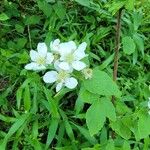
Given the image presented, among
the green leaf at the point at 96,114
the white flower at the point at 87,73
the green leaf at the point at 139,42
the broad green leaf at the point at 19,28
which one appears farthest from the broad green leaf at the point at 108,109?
the broad green leaf at the point at 19,28

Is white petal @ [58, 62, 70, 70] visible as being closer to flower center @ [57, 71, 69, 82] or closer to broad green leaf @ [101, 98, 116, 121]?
flower center @ [57, 71, 69, 82]

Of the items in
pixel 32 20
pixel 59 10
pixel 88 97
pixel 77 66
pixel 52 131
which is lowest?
pixel 52 131

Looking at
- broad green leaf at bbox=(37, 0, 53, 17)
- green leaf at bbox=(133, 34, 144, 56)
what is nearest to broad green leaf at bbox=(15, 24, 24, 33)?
broad green leaf at bbox=(37, 0, 53, 17)

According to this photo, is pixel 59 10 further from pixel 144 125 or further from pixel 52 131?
pixel 144 125

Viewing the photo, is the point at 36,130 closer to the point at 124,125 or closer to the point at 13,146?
the point at 13,146

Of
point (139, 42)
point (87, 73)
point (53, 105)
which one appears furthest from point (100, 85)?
point (139, 42)

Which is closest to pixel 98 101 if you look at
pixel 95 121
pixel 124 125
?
pixel 95 121

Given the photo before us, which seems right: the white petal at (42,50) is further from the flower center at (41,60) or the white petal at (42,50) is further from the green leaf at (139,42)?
the green leaf at (139,42)

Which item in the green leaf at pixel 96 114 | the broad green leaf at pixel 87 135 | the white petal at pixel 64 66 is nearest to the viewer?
the white petal at pixel 64 66
